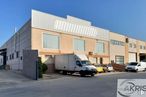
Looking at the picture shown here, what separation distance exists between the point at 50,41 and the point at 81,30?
8.82m

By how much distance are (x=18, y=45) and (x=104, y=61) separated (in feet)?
60.9

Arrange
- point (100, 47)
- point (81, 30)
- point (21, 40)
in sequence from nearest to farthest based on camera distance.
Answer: point (21, 40) → point (81, 30) → point (100, 47)

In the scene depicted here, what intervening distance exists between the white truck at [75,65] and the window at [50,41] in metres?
2.35

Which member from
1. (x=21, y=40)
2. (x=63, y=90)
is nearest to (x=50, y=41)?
(x=21, y=40)

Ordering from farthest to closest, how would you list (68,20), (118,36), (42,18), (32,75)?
(118,36) → (68,20) → (42,18) → (32,75)

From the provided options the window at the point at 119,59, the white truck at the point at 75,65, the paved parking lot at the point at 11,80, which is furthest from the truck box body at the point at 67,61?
the window at the point at 119,59

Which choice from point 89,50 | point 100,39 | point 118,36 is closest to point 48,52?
point 89,50

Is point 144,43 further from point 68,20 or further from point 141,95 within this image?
point 141,95

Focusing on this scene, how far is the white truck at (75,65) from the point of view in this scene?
31219mm

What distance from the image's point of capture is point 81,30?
147 feet

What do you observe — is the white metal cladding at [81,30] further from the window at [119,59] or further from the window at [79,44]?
the window at [119,59]

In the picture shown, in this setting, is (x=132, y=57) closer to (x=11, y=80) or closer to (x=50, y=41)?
(x=50, y=41)

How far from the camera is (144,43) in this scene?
3095 inches

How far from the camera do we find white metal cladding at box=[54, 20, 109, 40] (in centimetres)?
4008
